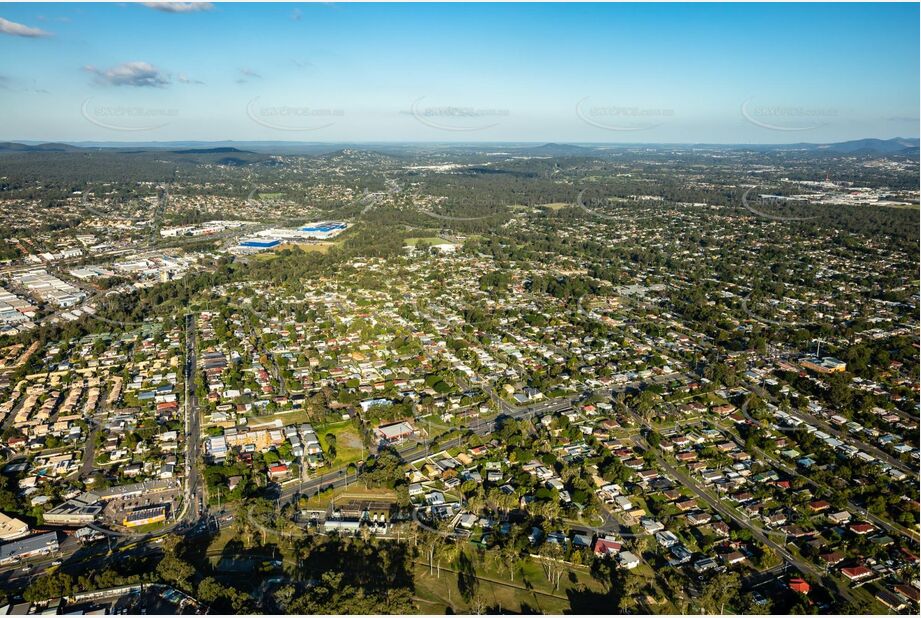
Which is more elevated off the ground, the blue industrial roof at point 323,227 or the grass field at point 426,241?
the blue industrial roof at point 323,227

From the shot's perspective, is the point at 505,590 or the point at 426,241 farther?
the point at 426,241

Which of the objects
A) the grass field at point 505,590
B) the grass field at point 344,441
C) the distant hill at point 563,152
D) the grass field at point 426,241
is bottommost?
the grass field at point 505,590

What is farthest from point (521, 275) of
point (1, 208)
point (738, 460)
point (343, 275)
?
point (1, 208)

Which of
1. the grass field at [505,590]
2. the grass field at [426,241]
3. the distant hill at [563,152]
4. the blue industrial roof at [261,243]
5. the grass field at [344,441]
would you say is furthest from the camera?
the distant hill at [563,152]

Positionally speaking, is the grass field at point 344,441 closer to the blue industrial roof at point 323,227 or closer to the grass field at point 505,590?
the grass field at point 505,590

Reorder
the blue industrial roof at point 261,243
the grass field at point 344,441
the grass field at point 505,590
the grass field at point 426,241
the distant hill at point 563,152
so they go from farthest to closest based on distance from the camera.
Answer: the distant hill at point 563,152
the grass field at point 426,241
the blue industrial roof at point 261,243
the grass field at point 344,441
the grass field at point 505,590

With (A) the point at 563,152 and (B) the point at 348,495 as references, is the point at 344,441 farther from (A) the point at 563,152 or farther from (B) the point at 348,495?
(A) the point at 563,152

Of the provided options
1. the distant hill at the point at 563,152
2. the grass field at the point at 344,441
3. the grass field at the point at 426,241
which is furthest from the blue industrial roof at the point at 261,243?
the distant hill at the point at 563,152

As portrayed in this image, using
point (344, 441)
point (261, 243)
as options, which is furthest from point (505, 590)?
point (261, 243)

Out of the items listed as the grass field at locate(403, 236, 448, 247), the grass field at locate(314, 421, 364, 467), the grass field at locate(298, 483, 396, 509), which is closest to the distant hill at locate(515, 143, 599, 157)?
the grass field at locate(403, 236, 448, 247)

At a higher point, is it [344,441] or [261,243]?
[261,243]

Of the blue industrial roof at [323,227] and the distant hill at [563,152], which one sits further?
the distant hill at [563,152]
